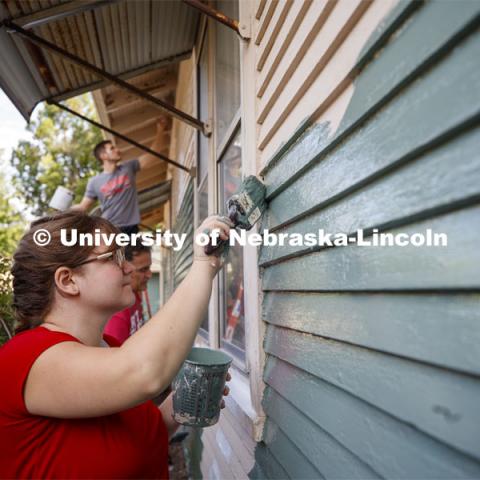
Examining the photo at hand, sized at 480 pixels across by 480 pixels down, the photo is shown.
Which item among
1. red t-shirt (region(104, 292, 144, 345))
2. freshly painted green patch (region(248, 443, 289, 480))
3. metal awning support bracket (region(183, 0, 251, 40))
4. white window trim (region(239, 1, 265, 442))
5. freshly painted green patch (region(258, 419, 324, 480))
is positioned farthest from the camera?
red t-shirt (region(104, 292, 144, 345))

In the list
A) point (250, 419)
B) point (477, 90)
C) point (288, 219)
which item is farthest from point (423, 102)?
point (250, 419)

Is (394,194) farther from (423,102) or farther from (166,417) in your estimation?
(166,417)

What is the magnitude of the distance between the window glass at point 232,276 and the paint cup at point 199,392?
1.01 m

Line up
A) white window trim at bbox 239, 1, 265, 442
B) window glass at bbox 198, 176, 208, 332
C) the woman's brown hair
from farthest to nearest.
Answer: window glass at bbox 198, 176, 208, 332 → white window trim at bbox 239, 1, 265, 442 → the woman's brown hair

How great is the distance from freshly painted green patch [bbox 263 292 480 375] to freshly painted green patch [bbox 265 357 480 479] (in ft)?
0.53

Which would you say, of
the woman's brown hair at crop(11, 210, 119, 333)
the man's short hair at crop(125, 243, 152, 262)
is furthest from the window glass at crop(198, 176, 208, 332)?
the woman's brown hair at crop(11, 210, 119, 333)

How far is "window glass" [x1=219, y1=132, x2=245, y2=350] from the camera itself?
2910 mm

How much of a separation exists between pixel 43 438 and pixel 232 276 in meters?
2.10

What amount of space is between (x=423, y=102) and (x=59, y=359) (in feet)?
3.83

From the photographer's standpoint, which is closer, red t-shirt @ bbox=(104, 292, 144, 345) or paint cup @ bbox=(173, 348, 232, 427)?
paint cup @ bbox=(173, 348, 232, 427)

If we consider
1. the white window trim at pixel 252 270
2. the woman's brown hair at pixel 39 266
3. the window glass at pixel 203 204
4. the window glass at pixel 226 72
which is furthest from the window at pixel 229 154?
the woman's brown hair at pixel 39 266

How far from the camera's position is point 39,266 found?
4.68ft

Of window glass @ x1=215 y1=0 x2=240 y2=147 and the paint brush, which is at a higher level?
window glass @ x1=215 y1=0 x2=240 y2=147

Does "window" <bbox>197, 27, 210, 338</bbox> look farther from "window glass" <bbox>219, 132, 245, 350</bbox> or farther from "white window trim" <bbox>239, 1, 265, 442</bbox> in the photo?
"white window trim" <bbox>239, 1, 265, 442</bbox>
